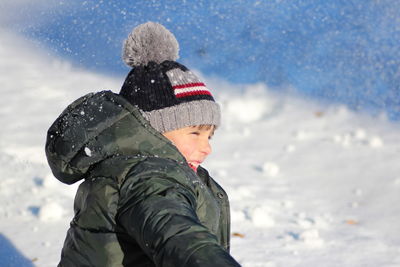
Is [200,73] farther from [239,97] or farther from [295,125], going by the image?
[295,125]

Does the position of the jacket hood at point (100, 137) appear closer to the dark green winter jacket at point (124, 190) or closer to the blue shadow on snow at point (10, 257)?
the dark green winter jacket at point (124, 190)

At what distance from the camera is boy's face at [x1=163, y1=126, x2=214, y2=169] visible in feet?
5.46

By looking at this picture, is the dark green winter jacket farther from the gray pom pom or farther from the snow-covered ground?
the snow-covered ground

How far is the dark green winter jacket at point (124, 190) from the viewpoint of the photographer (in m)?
1.20

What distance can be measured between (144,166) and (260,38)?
444 cm

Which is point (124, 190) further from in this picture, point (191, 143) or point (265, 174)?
point (265, 174)

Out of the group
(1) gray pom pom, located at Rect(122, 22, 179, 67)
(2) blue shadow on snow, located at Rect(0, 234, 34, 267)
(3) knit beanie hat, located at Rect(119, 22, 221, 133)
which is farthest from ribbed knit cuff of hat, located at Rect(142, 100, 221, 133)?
(2) blue shadow on snow, located at Rect(0, 234, 34, 267)

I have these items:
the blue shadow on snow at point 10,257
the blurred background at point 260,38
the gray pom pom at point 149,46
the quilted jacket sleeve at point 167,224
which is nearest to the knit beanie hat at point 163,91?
the gray pom pom at point 149,46

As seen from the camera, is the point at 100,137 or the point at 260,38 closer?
the point at 100,137

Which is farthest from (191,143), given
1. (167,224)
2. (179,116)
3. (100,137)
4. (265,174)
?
(265,174)

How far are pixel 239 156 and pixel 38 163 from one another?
112 cm

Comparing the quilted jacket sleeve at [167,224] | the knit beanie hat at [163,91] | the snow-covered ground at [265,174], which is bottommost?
the quilted jacket sleeve at [167,224]

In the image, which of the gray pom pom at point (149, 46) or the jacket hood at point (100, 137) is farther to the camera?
the gray pom pom at point (149, 46)

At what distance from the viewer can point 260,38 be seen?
570 cm
